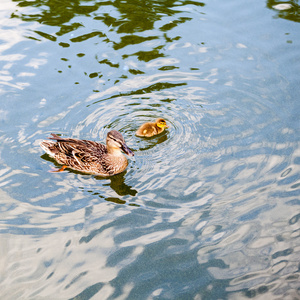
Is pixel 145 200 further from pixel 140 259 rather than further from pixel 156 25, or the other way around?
pixel 156 25

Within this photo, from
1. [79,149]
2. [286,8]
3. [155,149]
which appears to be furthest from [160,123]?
[286,8]

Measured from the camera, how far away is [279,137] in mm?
6035

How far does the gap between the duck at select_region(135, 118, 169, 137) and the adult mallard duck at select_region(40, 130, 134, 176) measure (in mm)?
561

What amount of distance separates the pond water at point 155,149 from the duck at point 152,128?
0.09m

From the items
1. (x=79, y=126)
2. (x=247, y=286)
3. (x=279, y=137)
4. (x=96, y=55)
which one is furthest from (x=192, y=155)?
(x=96, y=55)

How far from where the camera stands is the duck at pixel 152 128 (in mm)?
6297

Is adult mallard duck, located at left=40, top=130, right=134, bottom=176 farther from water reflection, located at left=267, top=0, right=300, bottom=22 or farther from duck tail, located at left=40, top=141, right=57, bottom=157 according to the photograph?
water reflection, located at left=267, top=0, right=300, bottom=22

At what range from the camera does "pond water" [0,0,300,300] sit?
14.4 feet

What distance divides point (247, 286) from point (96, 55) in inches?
195

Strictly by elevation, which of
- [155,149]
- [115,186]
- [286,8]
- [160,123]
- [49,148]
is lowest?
[115,186]

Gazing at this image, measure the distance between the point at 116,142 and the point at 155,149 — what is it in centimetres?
63

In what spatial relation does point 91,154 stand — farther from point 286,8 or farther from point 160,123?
point 286,8

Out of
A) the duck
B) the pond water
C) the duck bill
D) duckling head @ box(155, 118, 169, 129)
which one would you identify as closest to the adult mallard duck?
the duck bill

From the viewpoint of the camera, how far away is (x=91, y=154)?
5.88 metres
